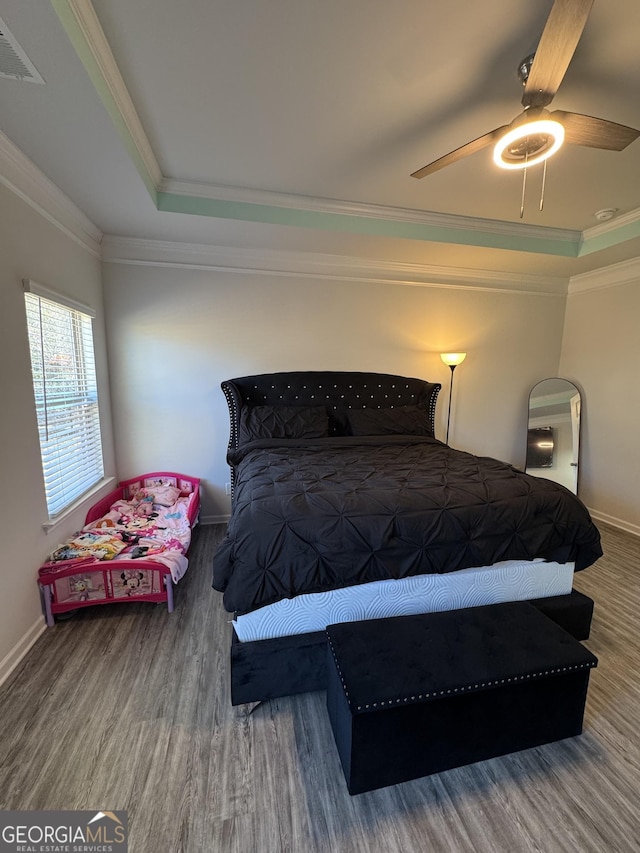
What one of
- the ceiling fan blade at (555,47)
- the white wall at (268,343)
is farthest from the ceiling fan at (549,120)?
the white wall at (268,343)

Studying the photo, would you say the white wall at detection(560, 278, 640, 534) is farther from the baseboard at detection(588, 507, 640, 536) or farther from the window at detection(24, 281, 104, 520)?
the window at detection(24, 281, 104, 520)

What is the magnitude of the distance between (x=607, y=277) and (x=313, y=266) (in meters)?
3.07

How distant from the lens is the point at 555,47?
1229 mm

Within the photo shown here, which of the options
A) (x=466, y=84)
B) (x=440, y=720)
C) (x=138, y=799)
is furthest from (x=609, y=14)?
(x=138, y=799)

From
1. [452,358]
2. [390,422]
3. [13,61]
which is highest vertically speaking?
[13,61]

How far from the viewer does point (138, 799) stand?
1223mm

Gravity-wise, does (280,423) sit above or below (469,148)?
below

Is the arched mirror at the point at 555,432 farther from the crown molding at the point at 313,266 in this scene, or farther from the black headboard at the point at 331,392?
the black headboard at the point at 331,392

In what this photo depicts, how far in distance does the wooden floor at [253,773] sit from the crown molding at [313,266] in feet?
9.86

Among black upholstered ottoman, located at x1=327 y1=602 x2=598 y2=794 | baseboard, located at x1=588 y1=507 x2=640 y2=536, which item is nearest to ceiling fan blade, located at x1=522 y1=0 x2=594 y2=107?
black upholstered ottoman, located at x1=327 y1=602 x2=598 y2=794

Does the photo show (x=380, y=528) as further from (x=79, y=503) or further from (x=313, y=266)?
(x=313, y=266)

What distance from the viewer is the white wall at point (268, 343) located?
3256mm

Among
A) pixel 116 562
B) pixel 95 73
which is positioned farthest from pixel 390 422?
pixel 95 73

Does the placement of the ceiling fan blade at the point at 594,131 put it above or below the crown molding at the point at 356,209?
below
